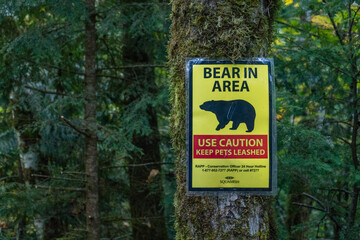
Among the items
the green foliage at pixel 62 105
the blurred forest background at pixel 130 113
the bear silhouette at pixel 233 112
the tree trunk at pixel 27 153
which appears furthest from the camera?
the tree trunk at pixel 27 153

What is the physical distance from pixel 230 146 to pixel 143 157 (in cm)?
486

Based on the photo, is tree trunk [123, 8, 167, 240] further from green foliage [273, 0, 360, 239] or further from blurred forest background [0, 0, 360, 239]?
green foliage [273, 0, 360, 239]

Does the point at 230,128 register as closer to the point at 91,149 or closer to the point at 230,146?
the point at 230,146

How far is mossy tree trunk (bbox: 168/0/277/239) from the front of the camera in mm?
1728

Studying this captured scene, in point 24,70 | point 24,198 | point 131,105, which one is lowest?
point 24,198

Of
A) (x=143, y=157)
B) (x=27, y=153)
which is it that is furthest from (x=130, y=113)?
(x=27, y=153)

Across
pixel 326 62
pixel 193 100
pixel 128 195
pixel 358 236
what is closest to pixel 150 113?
pixel 128 195

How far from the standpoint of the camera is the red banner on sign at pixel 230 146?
1.71 meters

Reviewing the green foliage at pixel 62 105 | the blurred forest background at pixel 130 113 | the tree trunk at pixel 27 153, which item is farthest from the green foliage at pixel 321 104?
the tree trunk at pixel 27 153

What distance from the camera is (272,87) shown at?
175cm

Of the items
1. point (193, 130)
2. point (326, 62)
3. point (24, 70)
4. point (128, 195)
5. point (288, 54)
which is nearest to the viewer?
point (193, 130)

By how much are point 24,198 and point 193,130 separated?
390cm

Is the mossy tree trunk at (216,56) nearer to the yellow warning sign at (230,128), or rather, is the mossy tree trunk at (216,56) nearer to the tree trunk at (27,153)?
the yellow warning sign at (230,128)

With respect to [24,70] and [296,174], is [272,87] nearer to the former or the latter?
[296,174]
